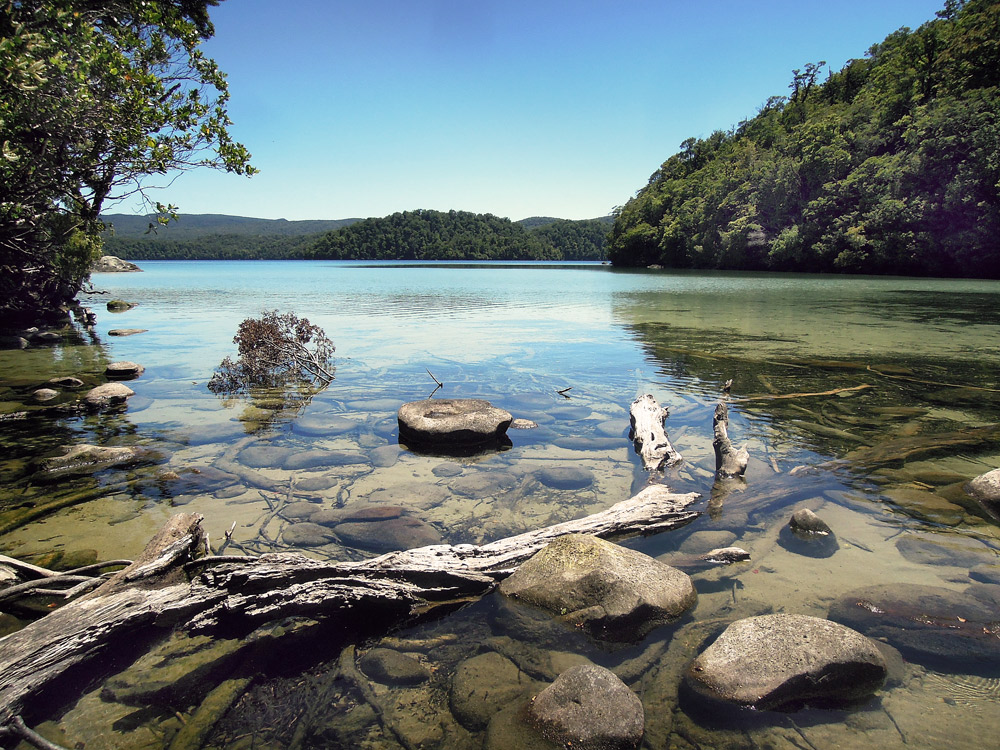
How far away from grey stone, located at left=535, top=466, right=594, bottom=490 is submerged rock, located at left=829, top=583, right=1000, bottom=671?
3.11 m

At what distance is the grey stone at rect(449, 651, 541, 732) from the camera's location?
123 inches

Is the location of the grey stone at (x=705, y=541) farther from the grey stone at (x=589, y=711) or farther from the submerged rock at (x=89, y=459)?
the submerged rock at (x=89, y=459)

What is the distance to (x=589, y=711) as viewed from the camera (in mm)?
2977

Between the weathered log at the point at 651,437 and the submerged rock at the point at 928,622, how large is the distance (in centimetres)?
293

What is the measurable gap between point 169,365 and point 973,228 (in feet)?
228

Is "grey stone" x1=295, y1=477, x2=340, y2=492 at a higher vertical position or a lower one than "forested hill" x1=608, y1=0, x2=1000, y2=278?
lower

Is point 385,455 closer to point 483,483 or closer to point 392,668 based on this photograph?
point 483,483

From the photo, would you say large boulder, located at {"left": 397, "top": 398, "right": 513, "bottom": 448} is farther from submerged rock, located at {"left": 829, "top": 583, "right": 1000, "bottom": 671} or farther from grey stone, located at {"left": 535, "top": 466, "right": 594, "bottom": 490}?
submerged rock, located at {"left": 829, "top": 583, "right": 1000, "bottom": 671}

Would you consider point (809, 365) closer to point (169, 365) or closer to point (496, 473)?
point (496, 473)

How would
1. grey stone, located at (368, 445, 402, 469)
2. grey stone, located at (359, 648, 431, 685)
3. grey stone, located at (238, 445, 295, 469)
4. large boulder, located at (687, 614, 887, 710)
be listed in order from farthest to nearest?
1. grey stone, located at (368, 445, 402, 469)
2. grey stone, located at (238, 445, 295, 469)
3. grey stone, located at (359, 648, 431, 685)
4. large boulder, located at (687, 614, 887, 710)

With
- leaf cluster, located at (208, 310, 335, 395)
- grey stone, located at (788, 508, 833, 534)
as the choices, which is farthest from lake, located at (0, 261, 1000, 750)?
leaf cluster, located at (208, 310, 335, 395)

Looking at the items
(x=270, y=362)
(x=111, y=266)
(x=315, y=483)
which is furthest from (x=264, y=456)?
(x=111, y=266)

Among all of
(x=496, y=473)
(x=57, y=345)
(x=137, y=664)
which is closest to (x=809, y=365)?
(x=496, y=473)

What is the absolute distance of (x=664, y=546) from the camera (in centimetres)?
510
